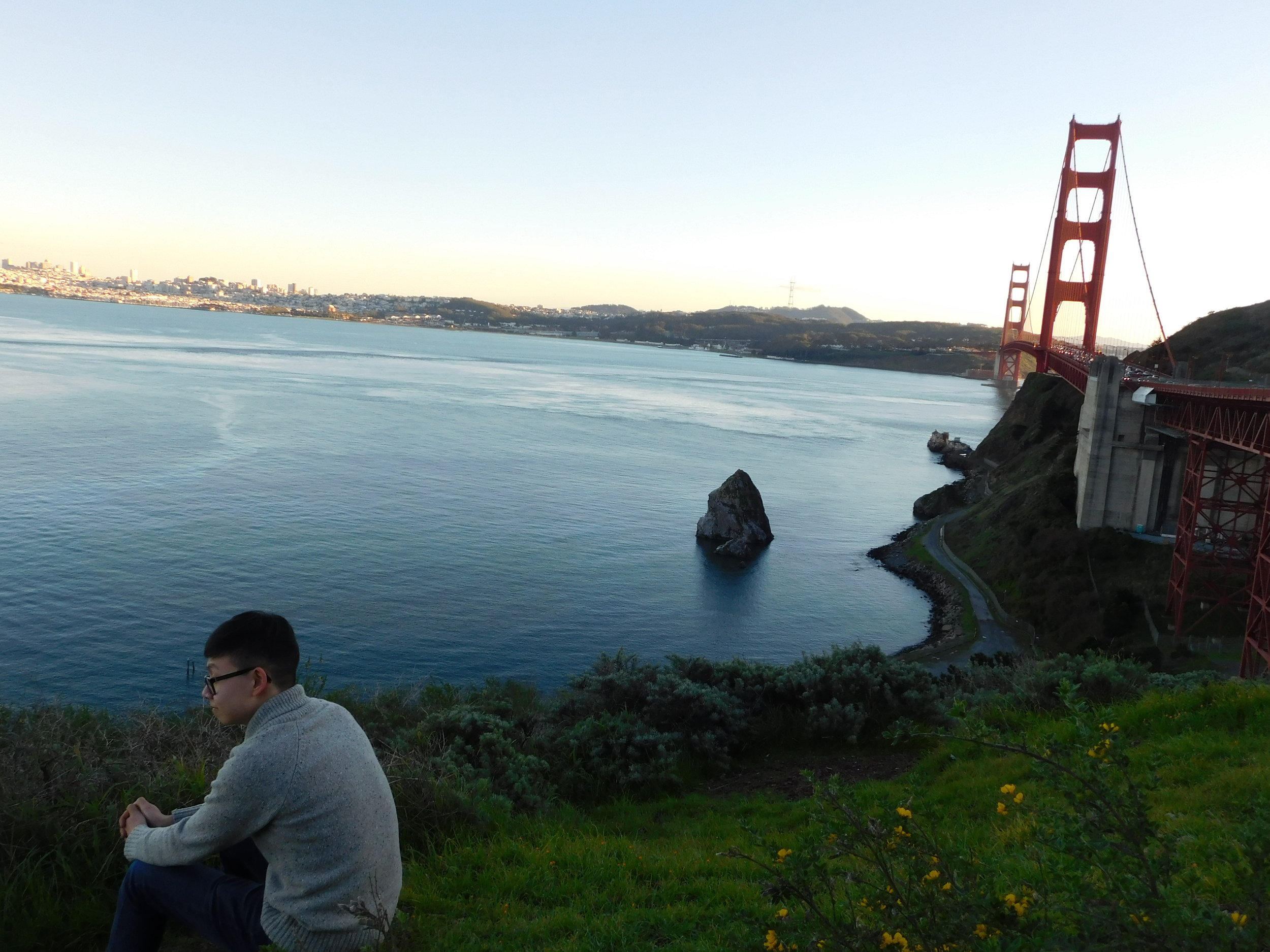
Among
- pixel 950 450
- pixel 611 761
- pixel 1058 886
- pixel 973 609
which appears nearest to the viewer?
pixel 1058 886

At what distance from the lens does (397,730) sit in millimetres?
7535

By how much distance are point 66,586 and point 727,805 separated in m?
23.9

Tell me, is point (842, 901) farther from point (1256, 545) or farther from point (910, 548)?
point (910, 548)

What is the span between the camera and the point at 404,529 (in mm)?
34188

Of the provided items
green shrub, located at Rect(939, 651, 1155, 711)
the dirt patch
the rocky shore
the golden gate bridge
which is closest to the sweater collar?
the dirt patch

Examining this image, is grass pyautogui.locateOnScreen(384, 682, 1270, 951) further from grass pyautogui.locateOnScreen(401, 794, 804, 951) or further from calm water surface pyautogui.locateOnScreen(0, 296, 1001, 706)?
calm water surface pyautogui.locateOnScreen(0, 296, 1001, 706)

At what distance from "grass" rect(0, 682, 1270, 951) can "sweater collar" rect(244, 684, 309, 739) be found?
36.4 inches

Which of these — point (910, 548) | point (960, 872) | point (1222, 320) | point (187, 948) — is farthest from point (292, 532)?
point (1222, 320)

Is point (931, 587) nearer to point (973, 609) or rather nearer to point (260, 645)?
point (973, 609)

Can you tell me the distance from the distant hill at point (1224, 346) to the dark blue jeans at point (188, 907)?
1320 inches

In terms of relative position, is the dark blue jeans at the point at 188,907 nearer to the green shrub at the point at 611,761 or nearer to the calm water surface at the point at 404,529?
the green shrub at the point at 611,761

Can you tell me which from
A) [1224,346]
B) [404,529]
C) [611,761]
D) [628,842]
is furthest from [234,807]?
[1224,346]

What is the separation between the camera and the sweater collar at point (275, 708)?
109 inches

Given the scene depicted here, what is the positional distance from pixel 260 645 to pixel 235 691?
0.54ft
